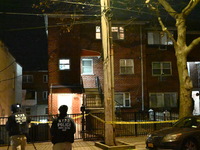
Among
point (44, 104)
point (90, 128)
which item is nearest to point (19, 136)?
point (90, 128)

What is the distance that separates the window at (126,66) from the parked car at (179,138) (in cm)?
1415

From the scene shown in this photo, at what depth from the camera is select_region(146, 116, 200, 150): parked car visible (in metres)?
8.64

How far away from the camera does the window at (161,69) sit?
2425cm

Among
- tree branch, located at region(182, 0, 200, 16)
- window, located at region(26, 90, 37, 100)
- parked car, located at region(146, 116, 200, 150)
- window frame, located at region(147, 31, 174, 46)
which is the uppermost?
window frame, located at region(147, 31, 174, 46)

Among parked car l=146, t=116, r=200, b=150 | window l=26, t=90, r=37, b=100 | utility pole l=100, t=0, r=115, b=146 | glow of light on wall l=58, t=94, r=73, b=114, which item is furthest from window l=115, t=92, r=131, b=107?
window l=26, t=90, r=37, b=100

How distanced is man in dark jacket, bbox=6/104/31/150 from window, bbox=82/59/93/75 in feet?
49.0

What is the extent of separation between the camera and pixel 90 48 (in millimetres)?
22766

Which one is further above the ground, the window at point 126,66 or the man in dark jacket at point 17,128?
the window at point 126,66

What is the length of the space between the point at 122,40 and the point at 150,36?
280 cm

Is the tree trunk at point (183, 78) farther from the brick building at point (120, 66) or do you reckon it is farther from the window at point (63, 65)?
the window at point (63, 65)

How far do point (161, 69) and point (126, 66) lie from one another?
3.43 metres

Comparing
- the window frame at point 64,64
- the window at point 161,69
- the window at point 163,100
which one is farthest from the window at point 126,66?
the window frame at point 64,64

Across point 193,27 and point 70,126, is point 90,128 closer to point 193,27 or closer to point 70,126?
point 70,126

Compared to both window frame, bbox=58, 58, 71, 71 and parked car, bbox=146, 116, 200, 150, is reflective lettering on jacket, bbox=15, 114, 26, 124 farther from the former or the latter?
window frame, bbox=58, 58, 71, 71
